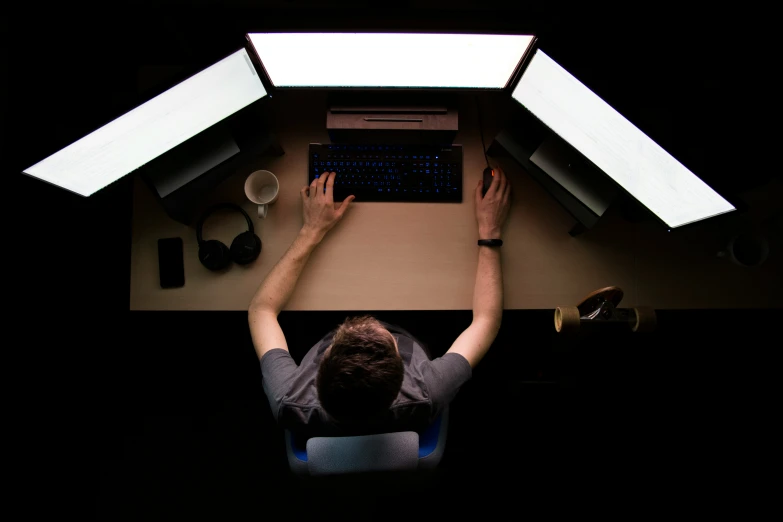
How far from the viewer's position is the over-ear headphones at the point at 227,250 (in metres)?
1.20

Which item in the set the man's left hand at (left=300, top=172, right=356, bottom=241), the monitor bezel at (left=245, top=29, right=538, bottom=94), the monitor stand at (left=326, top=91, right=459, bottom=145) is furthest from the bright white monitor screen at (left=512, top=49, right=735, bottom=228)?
the man's left hand at (left=300, top=172, right=356, bottom=241)

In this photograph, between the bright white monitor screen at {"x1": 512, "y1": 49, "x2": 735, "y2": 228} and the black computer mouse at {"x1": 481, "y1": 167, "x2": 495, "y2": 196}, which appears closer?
the bright white monitor screen at {"x1": 512, "y1": 49, "x2": 735, "y2": 228}

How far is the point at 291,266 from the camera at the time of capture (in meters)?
1.19

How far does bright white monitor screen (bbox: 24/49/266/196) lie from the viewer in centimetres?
93

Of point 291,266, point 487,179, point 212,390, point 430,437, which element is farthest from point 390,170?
point 212,390

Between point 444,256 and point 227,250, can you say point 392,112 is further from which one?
point 227,250

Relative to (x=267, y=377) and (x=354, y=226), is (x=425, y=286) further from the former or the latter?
(x=267, y=377)

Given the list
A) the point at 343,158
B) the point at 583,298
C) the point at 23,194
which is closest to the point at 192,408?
the point at 23,194

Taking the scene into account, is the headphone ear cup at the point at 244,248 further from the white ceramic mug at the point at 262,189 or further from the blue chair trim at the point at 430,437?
the blue chair trim at the point at 430,437

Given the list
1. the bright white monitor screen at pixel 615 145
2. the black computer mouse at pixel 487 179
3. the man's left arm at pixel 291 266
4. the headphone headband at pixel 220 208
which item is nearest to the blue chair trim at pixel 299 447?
the man's left arm at pixel 291 266

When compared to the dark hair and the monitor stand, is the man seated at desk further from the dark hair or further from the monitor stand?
the monitor stand

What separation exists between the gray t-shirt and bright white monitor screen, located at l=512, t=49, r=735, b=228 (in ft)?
1.97

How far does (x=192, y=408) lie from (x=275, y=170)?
1.09 m

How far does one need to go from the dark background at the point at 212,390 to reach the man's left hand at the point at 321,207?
2.16ft
